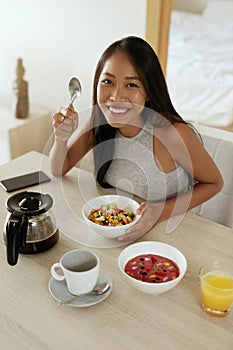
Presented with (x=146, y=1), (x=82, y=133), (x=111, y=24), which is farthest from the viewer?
(x=111, y=24)

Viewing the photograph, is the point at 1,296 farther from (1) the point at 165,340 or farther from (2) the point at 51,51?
(2) the point at 51,51

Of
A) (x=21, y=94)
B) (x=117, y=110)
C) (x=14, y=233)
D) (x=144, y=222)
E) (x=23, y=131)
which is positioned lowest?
(x=23, y=131)

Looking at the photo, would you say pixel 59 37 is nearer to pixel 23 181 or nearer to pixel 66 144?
pixel 66 144

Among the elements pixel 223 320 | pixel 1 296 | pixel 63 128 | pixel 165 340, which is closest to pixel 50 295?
pixel 1 296

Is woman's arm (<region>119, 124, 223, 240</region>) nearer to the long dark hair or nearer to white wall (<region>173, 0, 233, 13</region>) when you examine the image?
the long dark hair

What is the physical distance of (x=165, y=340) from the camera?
0.94 meters

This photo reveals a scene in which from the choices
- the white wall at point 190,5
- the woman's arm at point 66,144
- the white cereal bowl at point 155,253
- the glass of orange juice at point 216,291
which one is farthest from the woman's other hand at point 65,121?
the white wall at point 190,5

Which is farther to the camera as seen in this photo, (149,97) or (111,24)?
(111,24)

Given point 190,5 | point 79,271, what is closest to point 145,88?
point 79,271

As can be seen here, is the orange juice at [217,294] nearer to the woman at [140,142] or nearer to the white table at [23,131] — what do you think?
the woman at [140,142]

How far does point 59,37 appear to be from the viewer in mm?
2365

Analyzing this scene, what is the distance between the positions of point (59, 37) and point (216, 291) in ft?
5.71

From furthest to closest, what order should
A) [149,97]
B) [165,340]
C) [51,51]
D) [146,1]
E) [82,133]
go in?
1. [51,51]
2. [146,1]
3. [82,133]
4. [149,97]
5. [165,340]

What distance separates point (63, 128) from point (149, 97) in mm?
302
